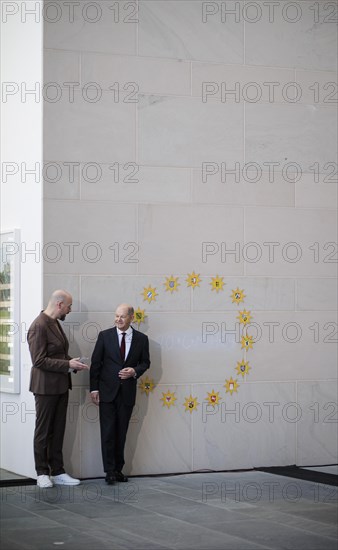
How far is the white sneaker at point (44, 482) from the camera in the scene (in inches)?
392

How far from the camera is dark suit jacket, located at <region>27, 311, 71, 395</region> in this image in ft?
32.8

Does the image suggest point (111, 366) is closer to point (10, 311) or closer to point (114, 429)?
point (114, 429)

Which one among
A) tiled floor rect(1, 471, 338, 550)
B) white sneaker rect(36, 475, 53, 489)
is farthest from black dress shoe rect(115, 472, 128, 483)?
white sneaker rect(36, 475, 53, 489)

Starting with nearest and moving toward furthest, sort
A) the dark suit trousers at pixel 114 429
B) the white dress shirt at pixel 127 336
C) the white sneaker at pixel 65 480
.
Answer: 1. the white sneaker at pixel 65 480
2. the dark suit trousers at pixel 114 429
3. the white dress shirt at pixel 127 336

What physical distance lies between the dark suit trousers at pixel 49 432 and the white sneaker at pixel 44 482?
51 mm

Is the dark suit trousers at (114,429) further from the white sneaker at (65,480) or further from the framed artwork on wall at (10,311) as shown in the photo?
the framed artwork on wall at (10,311)

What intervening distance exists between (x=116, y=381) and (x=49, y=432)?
807mm

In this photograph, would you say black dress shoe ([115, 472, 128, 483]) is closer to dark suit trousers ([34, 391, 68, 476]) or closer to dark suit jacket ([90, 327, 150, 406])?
dark suit trousers ([34, 391, 68, 476])

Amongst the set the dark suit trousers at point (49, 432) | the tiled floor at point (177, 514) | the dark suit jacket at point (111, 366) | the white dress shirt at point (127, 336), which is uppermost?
the white dress shirt at point (127, 336)

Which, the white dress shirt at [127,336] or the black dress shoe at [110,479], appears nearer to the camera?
the black dress shoe at [110,479]

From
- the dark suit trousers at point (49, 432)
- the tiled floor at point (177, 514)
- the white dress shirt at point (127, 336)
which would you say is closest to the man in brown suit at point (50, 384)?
the dark suit trousers at point (49, 432)

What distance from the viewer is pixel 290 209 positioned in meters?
11.5

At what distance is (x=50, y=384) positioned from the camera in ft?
32.9

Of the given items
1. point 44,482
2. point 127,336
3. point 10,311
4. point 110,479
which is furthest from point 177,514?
point 10,311
